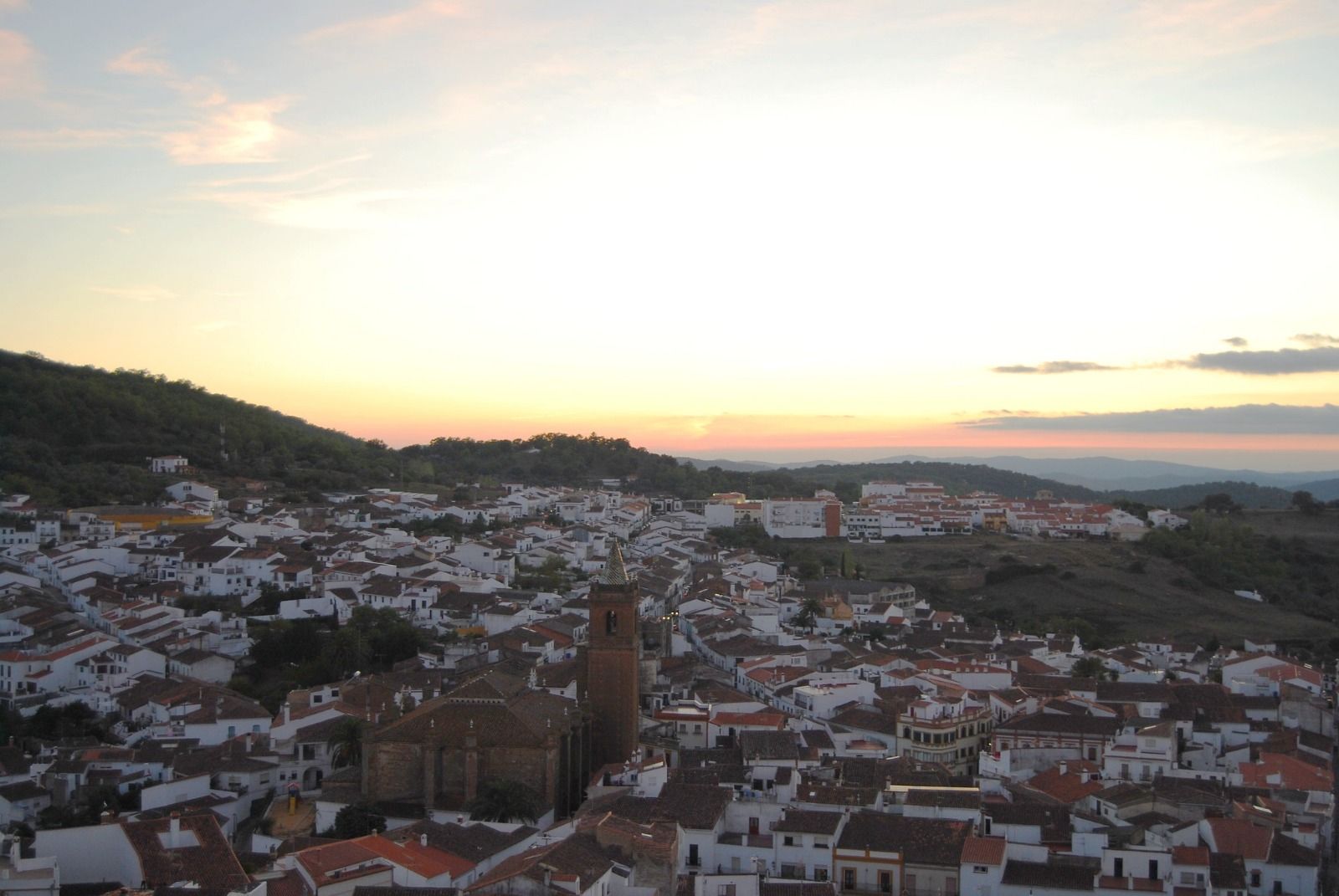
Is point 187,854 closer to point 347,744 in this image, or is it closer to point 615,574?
point 347,744

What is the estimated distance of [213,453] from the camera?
6719cm

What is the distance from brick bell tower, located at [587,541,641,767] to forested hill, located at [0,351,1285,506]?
3652 centimetres

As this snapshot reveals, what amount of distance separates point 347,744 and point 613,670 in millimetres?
5319

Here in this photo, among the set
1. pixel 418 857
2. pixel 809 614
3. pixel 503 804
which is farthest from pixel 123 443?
pixel 418 857

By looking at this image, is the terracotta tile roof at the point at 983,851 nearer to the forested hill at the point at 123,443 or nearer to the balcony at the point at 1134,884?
the balcony at the point at 1134,884

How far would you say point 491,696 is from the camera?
22.5m

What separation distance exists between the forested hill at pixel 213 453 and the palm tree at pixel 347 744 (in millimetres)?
34025

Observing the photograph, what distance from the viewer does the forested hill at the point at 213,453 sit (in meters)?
58.3

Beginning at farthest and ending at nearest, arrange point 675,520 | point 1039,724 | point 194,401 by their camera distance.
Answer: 1. point 194,401
2. point 675,520
3. point 1039,724

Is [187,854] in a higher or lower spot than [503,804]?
higher

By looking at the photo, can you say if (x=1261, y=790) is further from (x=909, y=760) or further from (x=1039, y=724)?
(x=909, y=760)

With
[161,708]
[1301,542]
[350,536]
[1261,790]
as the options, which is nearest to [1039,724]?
[1261,790]

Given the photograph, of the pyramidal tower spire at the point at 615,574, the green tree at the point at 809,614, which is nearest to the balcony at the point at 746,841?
the pyramidal tower spire at the point at 615,574

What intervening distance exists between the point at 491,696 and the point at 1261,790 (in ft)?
46.0
